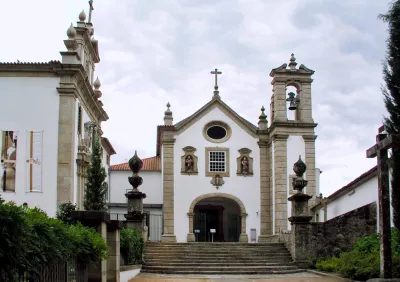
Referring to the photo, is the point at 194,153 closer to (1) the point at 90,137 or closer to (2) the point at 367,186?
(1) the point at 90,137

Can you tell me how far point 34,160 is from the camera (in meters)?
22.2

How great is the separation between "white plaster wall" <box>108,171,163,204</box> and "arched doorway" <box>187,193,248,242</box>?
8.51 ft

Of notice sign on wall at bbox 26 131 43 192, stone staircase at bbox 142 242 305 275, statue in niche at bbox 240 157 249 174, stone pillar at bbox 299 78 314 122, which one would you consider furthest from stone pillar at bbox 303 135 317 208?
notice sign on wall at bbox 26 131 43 192

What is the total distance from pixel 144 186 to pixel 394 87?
76.4 feet

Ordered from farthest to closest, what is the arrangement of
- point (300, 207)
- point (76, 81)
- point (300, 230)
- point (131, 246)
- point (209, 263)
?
point (76, 81) < point (300, 207) < point (300, 230) < point (209, 263) < point (131, 246)

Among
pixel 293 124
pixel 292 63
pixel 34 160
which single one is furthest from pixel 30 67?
pixel 292 63

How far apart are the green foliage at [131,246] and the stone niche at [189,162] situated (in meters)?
11.2

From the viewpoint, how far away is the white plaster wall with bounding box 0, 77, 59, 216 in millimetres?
22250

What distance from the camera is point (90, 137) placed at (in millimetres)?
26266

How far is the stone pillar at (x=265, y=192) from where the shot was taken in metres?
30.1

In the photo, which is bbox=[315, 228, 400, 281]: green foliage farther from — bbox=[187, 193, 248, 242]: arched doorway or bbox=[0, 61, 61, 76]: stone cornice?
bbox=[187, 193, 248, 242]: arched doorway

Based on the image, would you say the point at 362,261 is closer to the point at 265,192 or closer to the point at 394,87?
the point at 394,87

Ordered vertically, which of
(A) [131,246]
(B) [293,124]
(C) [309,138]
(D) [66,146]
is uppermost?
(B) [293,124]

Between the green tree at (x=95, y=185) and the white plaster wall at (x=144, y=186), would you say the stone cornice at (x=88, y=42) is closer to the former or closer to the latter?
the green tree at (x=95, y=185)
